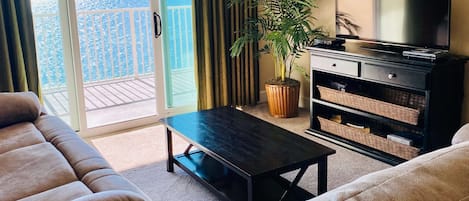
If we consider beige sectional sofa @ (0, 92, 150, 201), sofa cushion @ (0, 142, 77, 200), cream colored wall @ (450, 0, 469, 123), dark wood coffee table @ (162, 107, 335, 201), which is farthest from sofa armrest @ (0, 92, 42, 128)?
cream colored wall @ (450, 0, 469, 123)

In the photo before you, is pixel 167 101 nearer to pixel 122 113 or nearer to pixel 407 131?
pixel 122 113

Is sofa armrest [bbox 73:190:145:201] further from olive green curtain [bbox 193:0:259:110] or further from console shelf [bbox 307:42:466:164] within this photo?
olive green curtain [bbox 193:0:259:110]

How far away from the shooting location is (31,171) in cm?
210

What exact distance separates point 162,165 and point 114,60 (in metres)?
2.15

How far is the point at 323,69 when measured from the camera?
155 inches

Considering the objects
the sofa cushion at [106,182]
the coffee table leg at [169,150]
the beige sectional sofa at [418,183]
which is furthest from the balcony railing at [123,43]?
the beige sectional sofa at [418,183]

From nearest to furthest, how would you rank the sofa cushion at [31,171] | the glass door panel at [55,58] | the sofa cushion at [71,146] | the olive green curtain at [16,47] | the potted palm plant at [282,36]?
the sofa cushion at [31,171]
the sofa cushion at [71,146]
the olive green curtain at [16,47]
the glass door panel at [55,58]
the potted palm plant at [282,36]

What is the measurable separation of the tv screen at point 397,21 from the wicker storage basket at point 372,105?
460mm

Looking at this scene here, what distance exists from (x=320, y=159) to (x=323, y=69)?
4.80 feet

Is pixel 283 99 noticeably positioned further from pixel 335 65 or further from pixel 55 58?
pixel 55 58

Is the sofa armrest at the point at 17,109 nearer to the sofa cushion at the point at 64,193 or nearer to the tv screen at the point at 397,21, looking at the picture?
the sofa cushion at the point at 64,193

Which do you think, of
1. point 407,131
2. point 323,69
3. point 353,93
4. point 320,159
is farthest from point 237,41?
point 320,159

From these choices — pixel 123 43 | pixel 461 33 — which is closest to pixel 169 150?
pixel 461 33

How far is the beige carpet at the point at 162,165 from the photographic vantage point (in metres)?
3.12
